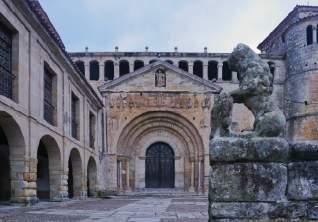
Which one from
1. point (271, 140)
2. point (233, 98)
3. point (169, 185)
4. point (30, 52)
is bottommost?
point (169, 185)

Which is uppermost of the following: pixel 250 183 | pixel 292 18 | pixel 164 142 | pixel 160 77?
pixel 292 18

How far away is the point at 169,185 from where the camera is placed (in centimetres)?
3572

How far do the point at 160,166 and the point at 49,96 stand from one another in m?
17.6

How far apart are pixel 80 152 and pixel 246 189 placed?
20.9 metres

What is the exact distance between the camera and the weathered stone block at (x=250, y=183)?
4684 mm

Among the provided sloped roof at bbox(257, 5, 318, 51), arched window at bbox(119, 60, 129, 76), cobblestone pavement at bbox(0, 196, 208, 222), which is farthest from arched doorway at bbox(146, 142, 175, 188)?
cobblestone pavement at bbox(0, 196, 208, 222)

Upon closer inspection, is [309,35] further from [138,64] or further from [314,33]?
[138,64]

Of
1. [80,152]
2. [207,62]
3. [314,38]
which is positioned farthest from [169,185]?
[314,38]

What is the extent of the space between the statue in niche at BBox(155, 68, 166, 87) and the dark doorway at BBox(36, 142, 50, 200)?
477 inches

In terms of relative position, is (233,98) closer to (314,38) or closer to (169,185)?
(169,185)

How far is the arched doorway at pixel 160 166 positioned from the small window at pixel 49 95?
1660 cm

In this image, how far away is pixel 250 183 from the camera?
4695 millimetres

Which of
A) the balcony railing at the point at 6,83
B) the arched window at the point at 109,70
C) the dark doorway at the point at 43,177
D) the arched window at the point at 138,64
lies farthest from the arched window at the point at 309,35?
the balcony railing at the point at 6,83

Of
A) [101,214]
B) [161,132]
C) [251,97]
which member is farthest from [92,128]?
[251,97]
